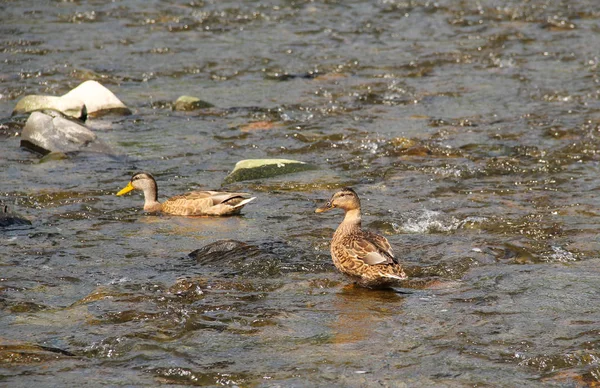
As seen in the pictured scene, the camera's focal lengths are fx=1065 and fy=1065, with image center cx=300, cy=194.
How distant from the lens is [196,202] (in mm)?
10062

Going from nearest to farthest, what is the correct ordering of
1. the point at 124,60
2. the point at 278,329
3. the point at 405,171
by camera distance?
the point at 278,329 → the point at 405,171 → the point at 124,60

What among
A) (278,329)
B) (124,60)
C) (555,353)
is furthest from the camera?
(124,60)

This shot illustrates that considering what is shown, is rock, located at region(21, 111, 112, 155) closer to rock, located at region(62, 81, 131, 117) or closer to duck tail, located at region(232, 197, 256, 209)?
rock, located at region(62, 81, 131, 117)

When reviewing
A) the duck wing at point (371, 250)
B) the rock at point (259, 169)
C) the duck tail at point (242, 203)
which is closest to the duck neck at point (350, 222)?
the duck wing at point (371, 250)

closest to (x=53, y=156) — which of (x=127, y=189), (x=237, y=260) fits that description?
(x=127, y=189)

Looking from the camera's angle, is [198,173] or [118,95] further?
[118,95]

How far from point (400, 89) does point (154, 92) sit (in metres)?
3.54

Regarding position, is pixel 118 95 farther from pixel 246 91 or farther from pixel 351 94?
pixel 351 94

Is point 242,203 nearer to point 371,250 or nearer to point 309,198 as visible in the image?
point 309,198

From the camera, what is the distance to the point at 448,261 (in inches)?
329

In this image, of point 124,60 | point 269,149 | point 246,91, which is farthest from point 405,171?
point 124,60

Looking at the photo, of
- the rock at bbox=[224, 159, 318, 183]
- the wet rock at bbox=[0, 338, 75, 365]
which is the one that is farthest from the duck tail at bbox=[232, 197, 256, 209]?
the wet rock at bbox=[0, 338, 75, 365]

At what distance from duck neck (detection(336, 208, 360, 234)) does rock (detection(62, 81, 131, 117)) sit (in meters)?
6.33

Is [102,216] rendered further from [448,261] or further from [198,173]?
[448,261]
